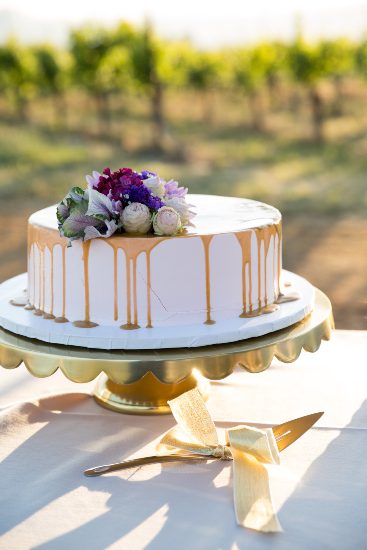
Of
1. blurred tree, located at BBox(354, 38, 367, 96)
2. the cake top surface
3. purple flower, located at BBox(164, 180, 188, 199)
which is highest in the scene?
purple flower, located at BBox(164, 180, 188, 199)

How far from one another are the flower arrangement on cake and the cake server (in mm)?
776

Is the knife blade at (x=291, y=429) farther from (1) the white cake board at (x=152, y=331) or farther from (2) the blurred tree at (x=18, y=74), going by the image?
(2) the blurred tree at (x=18, y=74)

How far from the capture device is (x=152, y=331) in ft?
8.72

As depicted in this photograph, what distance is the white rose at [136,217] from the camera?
2668 mm

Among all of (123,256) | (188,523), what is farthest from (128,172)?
(188,523)

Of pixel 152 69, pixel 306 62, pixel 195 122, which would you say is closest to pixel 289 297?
pixel 306 62

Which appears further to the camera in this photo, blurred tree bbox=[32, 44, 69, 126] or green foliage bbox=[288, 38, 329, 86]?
blurred tree bbox=[32, 44, 69, 126]

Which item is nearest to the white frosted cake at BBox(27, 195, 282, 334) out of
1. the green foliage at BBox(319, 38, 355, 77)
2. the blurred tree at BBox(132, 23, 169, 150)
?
the blurred tree at BBox(132, 23, 169, 150)

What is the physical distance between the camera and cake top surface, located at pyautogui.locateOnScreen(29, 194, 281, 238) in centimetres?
285

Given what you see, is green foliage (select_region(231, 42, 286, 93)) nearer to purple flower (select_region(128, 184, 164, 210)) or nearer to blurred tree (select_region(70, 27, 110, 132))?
blurred tree (select_region(70, 27, 110, 132))

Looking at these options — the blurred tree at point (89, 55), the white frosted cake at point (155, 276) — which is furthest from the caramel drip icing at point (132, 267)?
the blurred tree at point (89, 55)

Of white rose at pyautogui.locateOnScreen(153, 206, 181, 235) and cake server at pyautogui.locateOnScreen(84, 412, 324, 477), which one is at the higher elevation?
white rose at pyautogui.locateOnScreen(153, 206, 181, 235)

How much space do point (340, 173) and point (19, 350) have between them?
12.1 metres

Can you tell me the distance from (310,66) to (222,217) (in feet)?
48.5
